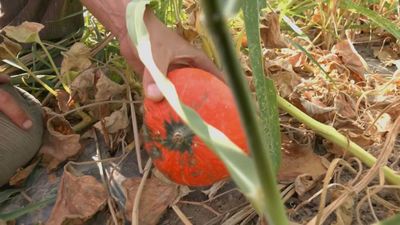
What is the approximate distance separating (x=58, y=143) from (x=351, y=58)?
0.64 metres

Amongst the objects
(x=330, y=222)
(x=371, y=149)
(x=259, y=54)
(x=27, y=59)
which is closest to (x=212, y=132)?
(x=259, y=54)

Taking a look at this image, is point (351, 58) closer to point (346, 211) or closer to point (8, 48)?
point (346, 211)

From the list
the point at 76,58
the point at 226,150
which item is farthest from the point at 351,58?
the point at 226,150

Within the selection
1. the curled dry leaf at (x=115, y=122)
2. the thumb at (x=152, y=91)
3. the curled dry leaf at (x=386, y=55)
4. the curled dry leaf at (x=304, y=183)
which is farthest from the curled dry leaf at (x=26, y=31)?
the curled dry leaf at (x=386, y=55)

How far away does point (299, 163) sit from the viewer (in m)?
0.98

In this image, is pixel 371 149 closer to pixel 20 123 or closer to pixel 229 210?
pixel 229 210

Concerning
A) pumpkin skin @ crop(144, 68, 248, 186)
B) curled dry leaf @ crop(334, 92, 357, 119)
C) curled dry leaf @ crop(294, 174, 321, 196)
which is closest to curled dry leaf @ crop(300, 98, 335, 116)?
curled dry leaf @ crop(334, 92, 357, 119)

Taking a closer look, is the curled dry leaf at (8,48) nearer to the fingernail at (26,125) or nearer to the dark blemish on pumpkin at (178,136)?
the fingernail at (26,125)

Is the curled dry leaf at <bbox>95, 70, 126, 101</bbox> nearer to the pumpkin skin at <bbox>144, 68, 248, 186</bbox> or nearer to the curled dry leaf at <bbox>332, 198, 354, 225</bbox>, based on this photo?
the pumpkin skin at <bbox>144, 68, 248, 186</bbox>

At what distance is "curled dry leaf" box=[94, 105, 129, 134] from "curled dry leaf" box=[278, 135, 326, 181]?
0.31m

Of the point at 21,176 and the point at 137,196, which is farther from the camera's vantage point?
the point at 21,176

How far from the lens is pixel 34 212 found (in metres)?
1.06

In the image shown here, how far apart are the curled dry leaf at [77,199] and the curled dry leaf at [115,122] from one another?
120 millimetres

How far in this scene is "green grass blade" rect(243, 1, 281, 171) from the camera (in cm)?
81
